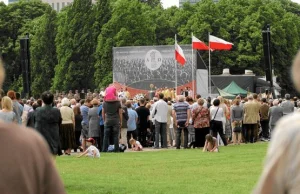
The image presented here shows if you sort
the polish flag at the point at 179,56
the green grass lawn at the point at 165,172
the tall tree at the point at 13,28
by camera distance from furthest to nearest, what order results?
the tall tree at the point at 13,28, the polish flag at the point at 179,56, the green grass lawn at the point at 165,172

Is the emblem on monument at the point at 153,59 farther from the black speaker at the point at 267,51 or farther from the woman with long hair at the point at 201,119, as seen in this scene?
the woman with long hair at the point at 201,119

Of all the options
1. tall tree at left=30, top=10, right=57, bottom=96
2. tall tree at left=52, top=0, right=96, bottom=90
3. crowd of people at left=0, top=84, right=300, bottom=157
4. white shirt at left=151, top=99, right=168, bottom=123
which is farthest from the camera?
tall tree at left=30, top=10, right=57, bottom=96

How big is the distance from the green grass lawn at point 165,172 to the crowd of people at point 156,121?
160 cm

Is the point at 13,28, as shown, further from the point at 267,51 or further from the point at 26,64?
the point at 26,64

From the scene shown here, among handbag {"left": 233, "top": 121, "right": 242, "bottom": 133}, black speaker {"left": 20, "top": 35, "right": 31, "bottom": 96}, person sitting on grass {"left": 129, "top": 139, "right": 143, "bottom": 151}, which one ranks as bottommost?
person sitting on grass {"left": 129, "top": 139, "right": 143, "bottom": 151}

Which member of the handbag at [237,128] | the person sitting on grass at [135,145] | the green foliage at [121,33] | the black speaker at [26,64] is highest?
the green foliage at [121,33]

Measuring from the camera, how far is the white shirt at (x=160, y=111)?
33094mm

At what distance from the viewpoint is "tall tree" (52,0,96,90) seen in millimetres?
108188

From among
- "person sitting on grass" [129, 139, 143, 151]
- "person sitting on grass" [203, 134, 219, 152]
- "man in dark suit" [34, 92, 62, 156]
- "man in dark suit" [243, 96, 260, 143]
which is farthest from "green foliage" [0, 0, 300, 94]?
"man in dark suit" [34, 92, 62, 156]

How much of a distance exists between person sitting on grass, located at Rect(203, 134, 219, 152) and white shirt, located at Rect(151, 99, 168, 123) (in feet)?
13.3

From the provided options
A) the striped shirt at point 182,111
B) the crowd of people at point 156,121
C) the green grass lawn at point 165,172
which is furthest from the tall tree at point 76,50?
the green grass lawn at point 165,172

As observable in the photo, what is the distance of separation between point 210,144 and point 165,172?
8309 millimetres

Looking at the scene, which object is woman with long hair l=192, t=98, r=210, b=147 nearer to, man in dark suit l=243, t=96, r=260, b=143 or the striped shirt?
the striped shirt

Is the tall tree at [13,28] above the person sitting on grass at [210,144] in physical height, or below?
above
